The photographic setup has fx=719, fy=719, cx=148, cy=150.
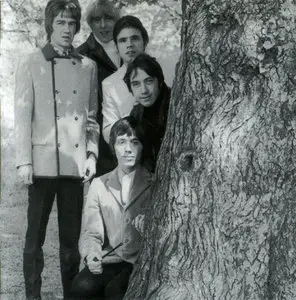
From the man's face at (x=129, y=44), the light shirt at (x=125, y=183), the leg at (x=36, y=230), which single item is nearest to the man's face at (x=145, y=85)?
the man's face at (x=129, y=44)

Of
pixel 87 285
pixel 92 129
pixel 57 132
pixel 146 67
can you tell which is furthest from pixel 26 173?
pixel 146 67

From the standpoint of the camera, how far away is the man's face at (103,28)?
5.82 m

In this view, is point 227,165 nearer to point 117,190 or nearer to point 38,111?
point 117,190

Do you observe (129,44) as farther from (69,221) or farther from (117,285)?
(117,285)

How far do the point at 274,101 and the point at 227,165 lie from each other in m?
0.48

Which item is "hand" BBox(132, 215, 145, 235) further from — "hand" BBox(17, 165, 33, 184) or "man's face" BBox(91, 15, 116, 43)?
"man's face" BBox(91, 15, 116, 43)

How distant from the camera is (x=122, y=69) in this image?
5.80 m

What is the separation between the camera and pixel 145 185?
18.7 ft

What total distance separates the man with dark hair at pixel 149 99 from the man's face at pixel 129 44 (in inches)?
2.1

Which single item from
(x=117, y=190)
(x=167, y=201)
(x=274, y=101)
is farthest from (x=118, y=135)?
(x=274, y=101)

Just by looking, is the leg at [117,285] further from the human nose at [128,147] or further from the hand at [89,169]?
the human nose at [128,147]

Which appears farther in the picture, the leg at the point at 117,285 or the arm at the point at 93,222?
the arm at the point at 93,222

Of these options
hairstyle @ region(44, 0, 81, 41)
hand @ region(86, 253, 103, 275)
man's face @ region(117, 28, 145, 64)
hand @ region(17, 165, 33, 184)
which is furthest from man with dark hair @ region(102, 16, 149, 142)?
hand @ region(86, 253, 103, 275)

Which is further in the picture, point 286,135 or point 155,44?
point 155,44
